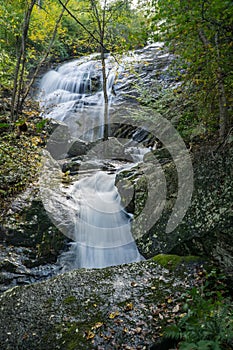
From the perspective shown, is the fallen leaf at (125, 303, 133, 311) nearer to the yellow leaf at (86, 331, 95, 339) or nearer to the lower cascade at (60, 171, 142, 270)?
the yellow leaf at (86, 331, 95, 339)

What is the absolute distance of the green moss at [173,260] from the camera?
363 cm

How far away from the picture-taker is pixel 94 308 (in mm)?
3008

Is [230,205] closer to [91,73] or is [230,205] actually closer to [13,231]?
[13,231]

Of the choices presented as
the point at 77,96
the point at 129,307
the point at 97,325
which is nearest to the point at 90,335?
the point at 97,325

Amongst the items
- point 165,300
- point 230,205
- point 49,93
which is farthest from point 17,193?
point 49,93

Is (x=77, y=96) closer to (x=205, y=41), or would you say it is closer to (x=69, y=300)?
(x=205, y=41)

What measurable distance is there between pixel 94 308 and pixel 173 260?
4.42 feet

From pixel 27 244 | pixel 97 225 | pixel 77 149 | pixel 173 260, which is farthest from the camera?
pixel 77 149

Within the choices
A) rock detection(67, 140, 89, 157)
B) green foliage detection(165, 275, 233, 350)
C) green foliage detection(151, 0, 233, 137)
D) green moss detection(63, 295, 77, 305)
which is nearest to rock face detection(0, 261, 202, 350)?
green moss detection(63, 295, 77, 305)

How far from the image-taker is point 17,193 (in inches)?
211

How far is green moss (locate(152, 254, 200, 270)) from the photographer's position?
3635mm

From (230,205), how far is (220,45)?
2.30m

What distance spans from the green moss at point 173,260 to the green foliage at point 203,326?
2.66 feet

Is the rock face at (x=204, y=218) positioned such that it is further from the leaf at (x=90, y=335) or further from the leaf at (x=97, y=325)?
the leaf at (x=90, y=335)
